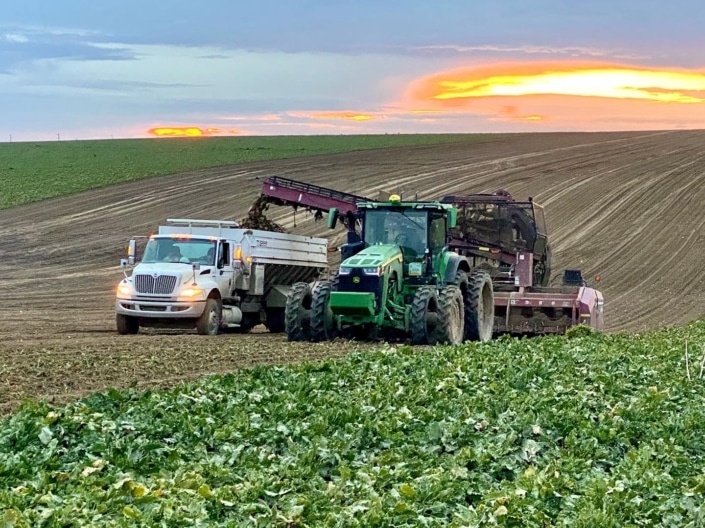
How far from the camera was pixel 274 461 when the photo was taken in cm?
768

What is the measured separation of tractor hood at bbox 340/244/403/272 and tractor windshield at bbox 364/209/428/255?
25 centimetres

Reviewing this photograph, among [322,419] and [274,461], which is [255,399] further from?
[274,461]

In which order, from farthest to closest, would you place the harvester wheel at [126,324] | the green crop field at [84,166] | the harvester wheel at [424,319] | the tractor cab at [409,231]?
the green crop field at [84,166], the harvester wheel at [126,324], the tractor cab at [409,231], the harvester wheel at [424,319]

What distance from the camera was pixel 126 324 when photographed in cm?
2019

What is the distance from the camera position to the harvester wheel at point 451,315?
1727 cm

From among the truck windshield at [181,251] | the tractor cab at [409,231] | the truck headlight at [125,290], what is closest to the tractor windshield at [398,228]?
the tractor cab at [409,231]

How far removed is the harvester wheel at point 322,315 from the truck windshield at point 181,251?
380 centimetres

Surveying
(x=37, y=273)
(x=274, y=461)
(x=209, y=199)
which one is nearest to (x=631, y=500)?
(x=274, y=461)

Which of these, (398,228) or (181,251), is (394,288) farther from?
(181,251)

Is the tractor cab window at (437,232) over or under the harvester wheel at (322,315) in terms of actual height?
over

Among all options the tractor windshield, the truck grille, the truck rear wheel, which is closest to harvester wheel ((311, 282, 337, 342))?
the tractor windshield

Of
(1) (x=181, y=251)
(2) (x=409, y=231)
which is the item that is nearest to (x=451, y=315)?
(2) (x=409, y=231)

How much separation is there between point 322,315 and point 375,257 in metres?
1.40

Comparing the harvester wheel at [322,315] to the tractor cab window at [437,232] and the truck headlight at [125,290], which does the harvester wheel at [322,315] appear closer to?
the tractor cab window at [437,232]
